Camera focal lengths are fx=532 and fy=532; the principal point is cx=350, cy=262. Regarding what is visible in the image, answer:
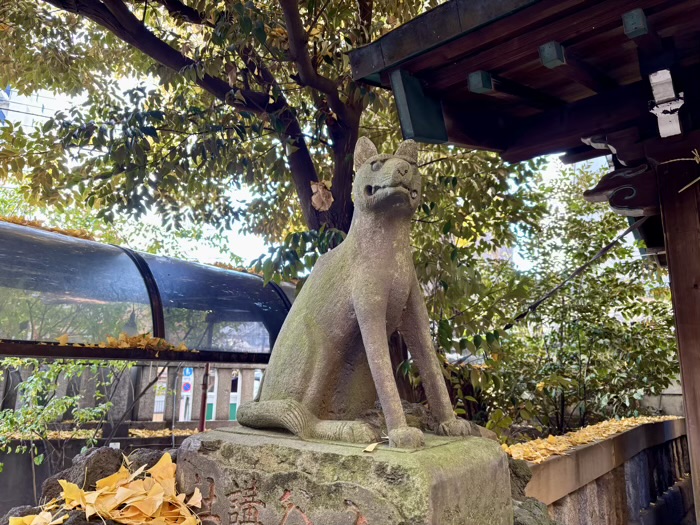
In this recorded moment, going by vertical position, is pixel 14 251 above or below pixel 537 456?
above

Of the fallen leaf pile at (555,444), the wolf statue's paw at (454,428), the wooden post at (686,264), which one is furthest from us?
the fallen leaf pile at (555,444)

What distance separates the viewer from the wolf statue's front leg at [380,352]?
2.04 m

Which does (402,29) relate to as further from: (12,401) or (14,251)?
(12,401)

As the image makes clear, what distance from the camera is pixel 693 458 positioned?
3051 mm

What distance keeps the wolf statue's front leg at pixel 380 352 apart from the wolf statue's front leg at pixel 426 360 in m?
0.21

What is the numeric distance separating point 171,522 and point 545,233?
609 centimetres

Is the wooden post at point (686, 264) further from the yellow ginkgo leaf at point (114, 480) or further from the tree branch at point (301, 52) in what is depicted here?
the yellow ginkgo leaf at point (114, 480)

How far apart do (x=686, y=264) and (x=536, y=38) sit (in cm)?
168

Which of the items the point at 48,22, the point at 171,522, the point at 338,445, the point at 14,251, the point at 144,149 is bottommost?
the point at 171,522

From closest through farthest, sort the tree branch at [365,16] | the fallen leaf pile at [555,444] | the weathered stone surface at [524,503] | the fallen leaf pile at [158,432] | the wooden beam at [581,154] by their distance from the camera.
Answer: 1. the weathered stone surface at [524,503]
2. the fallen leaf pile at [555,444]
3. the wooden beam at [581,154]
4. the tree branch at [365,16]
5. the fallen leaf pile at [158,432]

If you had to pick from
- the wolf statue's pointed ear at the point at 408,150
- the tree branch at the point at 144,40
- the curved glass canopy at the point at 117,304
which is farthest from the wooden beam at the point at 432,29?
the curved glass canopy at the point at 117,304

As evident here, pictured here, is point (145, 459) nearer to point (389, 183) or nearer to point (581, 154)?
point (389, 183)

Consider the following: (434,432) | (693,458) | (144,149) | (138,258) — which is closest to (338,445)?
(434,432)

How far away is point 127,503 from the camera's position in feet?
7.05
